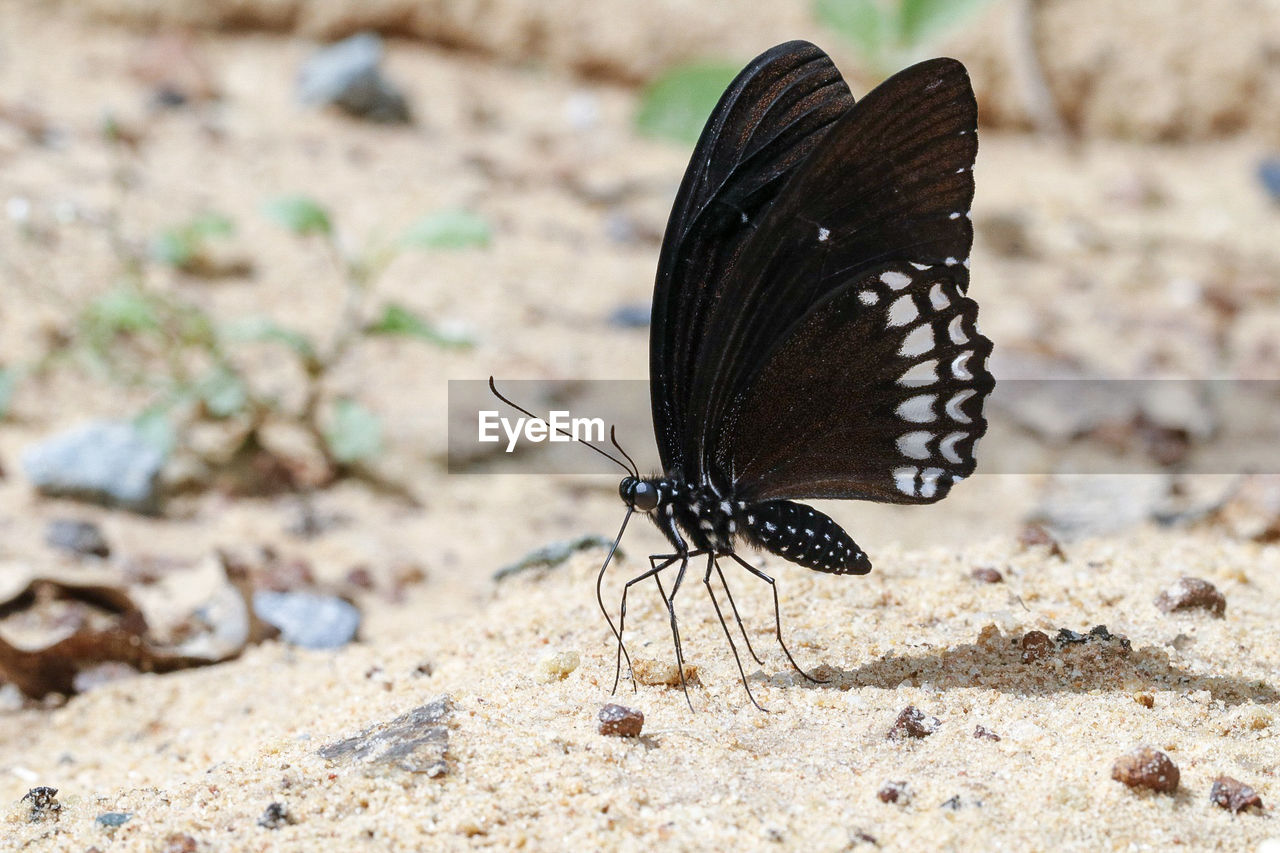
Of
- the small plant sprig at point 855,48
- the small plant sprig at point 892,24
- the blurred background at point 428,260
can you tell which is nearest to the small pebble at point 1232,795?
the blurred background at point 428,260

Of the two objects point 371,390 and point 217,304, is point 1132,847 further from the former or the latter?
point 217,304

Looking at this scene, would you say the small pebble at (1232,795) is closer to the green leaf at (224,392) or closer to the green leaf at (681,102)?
the green leaf at (224,392)

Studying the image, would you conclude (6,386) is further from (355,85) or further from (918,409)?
(918,409)

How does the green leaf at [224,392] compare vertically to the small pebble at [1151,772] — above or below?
above

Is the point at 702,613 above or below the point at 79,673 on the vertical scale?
above

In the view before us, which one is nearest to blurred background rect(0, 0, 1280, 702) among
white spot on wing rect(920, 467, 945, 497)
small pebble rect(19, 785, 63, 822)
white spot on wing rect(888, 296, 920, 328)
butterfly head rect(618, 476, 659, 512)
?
white spot on wing rect(920, 467, 945, 497)

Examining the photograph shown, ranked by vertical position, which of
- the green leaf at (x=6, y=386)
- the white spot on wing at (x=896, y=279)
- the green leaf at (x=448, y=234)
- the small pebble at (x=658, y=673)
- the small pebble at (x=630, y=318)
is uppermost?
the green leaf at (x=448, y=234)

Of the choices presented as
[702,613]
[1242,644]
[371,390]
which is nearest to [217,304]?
Result: [371,390]
